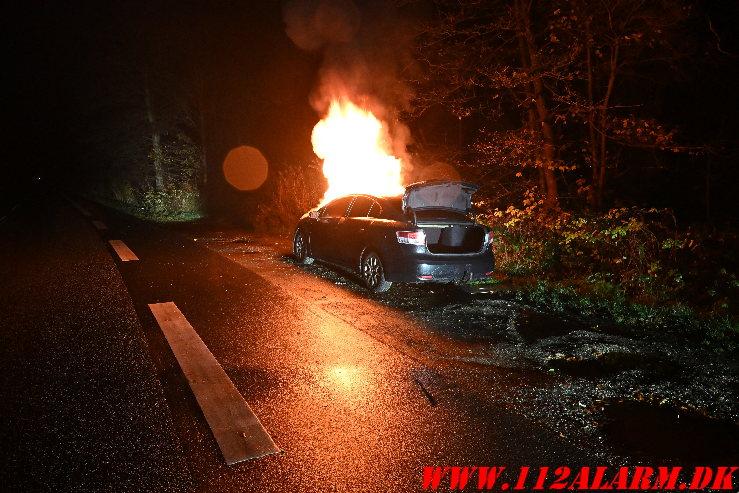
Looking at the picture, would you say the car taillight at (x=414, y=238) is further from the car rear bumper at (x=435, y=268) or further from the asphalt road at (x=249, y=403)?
the asphalt road at (x=249, y=403)

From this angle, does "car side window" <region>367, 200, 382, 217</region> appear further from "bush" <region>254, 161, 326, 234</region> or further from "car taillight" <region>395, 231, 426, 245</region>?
"bush" <region>254, 161, 326, 234</region>

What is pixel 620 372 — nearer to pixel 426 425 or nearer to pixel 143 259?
pixel 426 425

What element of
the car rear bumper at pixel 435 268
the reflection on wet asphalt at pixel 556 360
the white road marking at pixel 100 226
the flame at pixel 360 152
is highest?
the flame at pixel 360 152

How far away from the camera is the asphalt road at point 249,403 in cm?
273

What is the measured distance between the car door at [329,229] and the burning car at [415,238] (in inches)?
2.5

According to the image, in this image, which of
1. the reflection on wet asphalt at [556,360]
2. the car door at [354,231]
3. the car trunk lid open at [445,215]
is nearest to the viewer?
the reflection on wet asphalt at [556,360]

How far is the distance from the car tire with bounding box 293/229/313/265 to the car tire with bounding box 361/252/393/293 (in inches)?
89.8

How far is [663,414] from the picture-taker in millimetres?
3520

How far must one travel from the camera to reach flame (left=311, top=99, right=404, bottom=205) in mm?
12875

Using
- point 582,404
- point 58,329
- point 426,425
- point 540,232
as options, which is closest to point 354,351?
point 426,425

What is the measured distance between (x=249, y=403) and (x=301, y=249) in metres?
6.52

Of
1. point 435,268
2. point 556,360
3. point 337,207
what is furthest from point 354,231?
point 556,360

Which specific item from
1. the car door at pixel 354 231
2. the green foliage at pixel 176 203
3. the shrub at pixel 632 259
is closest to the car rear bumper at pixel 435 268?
the car door at pixel 354 231

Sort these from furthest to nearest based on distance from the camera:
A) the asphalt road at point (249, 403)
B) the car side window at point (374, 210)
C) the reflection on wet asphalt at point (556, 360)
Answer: the car side window at point (374, 210) < the reflection on wet asphalt at point (556, 360) < the asphalt road at point (249, 403)
